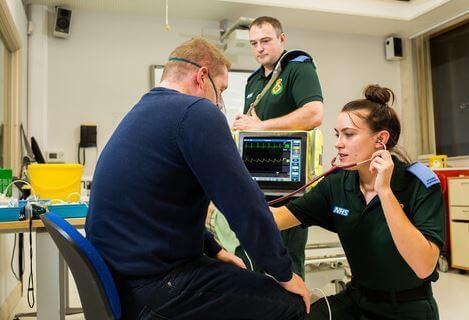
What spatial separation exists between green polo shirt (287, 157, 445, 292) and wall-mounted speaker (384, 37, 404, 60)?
3.89m

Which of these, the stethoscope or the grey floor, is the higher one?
the stethoscope

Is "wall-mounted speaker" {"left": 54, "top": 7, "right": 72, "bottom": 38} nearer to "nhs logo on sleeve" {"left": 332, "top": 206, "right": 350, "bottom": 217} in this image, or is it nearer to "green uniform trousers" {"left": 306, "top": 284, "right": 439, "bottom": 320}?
"nhs logo on sleeve" {"left": 332, "top": 206, "right": 350, "bottom": 217}

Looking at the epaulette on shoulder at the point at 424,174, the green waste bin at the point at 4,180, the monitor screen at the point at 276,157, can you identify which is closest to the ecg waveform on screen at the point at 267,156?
the monitor screen at the point at 276,157

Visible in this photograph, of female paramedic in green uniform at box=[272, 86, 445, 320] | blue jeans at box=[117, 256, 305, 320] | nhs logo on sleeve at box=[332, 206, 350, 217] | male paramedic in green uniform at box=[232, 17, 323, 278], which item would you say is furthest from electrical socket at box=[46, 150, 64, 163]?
blue jeans at box=[117, 256, 305, 320]

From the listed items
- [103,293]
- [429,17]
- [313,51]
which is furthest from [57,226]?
[429,17]

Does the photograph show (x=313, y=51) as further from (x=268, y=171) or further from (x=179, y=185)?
(x=179, y=185)

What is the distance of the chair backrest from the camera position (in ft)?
2.86

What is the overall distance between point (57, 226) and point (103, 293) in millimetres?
166

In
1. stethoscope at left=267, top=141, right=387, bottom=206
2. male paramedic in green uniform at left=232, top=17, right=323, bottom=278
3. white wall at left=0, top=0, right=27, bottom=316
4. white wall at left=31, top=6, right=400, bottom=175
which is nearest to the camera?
stethoscope at left=267, top=141, right=387, bottom=206

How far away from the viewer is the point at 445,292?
10.2 ft

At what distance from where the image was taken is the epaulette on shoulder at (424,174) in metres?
1.25

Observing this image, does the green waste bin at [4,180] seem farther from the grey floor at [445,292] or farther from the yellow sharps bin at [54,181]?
the grey floor at [445,292]

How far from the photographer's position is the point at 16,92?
340 centimetres

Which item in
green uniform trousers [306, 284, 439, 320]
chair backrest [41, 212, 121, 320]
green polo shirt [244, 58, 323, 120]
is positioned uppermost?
green polo shirt [244, 58, 323, 120]
